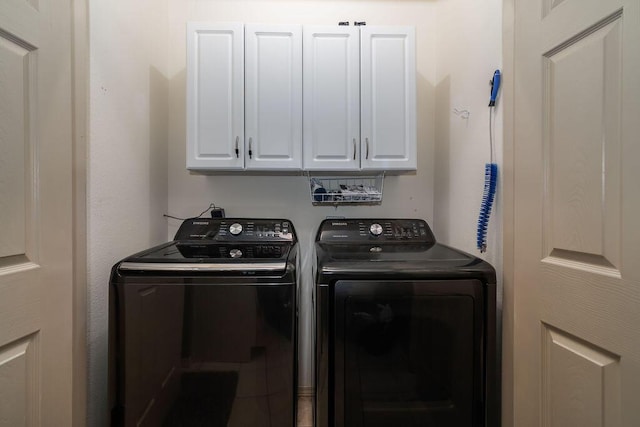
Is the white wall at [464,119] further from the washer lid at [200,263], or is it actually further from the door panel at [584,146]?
the washer lid at [200,263]

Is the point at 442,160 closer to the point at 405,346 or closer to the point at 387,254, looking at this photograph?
the point at 387,254

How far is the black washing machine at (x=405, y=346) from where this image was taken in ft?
3.16

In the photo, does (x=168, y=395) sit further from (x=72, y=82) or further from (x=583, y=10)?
(x=583, y=10)

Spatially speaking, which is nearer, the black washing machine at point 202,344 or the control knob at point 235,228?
the black washing machine at point 202,344

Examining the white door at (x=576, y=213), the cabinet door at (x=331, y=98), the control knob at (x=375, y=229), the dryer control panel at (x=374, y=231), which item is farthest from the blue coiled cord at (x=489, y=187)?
the cabinet door at (x=331, y=98)

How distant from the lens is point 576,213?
30.7 inches

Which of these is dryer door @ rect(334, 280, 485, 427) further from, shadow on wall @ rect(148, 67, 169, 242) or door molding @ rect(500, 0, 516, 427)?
shadow on wall @ rect(148, 67, 169, 242)

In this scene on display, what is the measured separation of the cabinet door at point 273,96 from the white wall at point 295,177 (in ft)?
1.01

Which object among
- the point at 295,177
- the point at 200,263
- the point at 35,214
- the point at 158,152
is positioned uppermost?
the point at 158,152

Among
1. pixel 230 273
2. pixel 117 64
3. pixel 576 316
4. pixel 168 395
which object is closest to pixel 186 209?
pixel 117 64

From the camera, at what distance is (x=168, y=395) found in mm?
966

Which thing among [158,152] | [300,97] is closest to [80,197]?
[158,152]

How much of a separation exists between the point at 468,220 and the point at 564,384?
0.72m

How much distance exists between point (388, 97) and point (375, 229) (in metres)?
0.73
